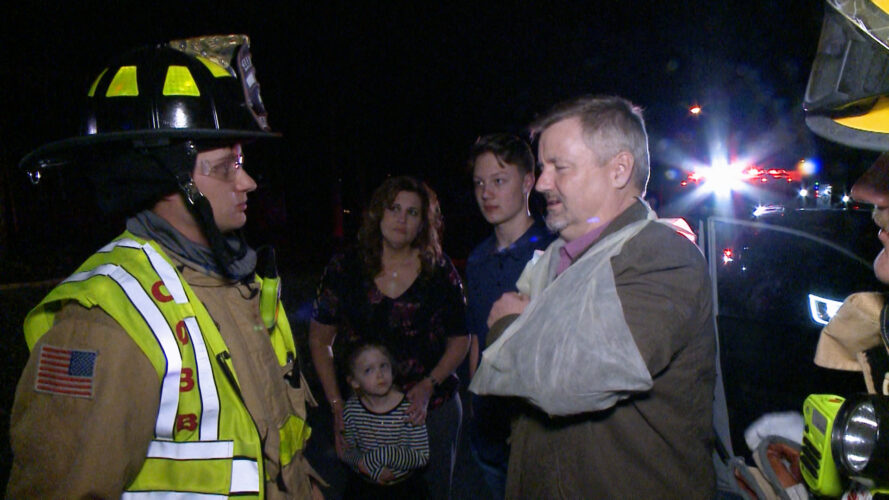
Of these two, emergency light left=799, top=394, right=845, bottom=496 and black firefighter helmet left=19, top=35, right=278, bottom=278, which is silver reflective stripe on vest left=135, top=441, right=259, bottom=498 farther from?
emergency light left=799, top=394, right=845, bottom=496

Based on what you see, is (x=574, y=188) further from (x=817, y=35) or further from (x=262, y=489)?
(x=262, y=489)

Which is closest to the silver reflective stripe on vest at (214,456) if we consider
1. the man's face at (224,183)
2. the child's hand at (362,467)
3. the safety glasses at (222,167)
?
the man's face at (224,183)

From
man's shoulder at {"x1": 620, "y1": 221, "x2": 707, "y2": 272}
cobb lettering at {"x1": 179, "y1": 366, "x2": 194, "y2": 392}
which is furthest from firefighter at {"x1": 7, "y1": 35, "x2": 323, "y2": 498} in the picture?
man's shoulder at {"x1": 620, "y1": 221, "x2": 707, "y2": 272}

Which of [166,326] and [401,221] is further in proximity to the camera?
[401,221]

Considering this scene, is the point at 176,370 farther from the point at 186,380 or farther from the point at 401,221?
the point at 401,221

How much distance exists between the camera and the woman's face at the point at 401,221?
3.32 metres

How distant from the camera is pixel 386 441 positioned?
3008mm

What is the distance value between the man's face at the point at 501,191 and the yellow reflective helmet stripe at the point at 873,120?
5.60 ft

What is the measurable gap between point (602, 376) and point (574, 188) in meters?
0.76

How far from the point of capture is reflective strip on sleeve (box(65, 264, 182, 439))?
4.53ft

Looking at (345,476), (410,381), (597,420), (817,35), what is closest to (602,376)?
(597,420)

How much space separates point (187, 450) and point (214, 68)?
1337 mm

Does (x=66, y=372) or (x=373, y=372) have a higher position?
(x=66, y=372)

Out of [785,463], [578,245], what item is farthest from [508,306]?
[785,463]
